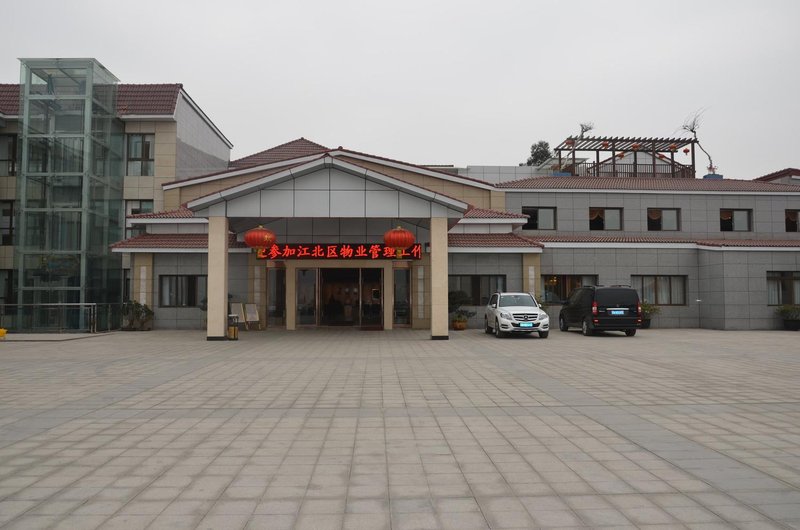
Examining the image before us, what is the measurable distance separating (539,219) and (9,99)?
26501 millimetres

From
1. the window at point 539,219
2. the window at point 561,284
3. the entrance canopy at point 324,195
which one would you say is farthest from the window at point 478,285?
the entrance canopy at point 324,195

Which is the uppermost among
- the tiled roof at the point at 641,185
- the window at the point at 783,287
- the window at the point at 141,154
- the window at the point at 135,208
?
the window at the point at 141,154

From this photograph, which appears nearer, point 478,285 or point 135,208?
point 478,285

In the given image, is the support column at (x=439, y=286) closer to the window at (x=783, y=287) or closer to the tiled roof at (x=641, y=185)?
the tiled roof at (x=641, y=185)

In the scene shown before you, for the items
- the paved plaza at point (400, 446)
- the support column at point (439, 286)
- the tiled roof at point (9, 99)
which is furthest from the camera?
the tiled roof at point (9, 99)

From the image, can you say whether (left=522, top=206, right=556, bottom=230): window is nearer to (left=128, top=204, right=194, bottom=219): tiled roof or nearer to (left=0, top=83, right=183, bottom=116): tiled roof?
(left=128, top=204, right=194, bottom=219): tiled roof

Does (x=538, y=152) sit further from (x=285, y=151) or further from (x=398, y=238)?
(x=398, y=238)

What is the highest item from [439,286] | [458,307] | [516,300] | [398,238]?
[398,238]

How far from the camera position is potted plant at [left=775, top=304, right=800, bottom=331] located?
2447 centimetres

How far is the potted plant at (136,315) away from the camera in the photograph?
23859 mm

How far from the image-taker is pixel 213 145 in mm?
34781

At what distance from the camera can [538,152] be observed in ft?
226

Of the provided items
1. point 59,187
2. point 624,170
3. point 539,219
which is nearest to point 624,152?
point 624,170

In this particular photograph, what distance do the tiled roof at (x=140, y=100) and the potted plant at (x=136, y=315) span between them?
912cm
